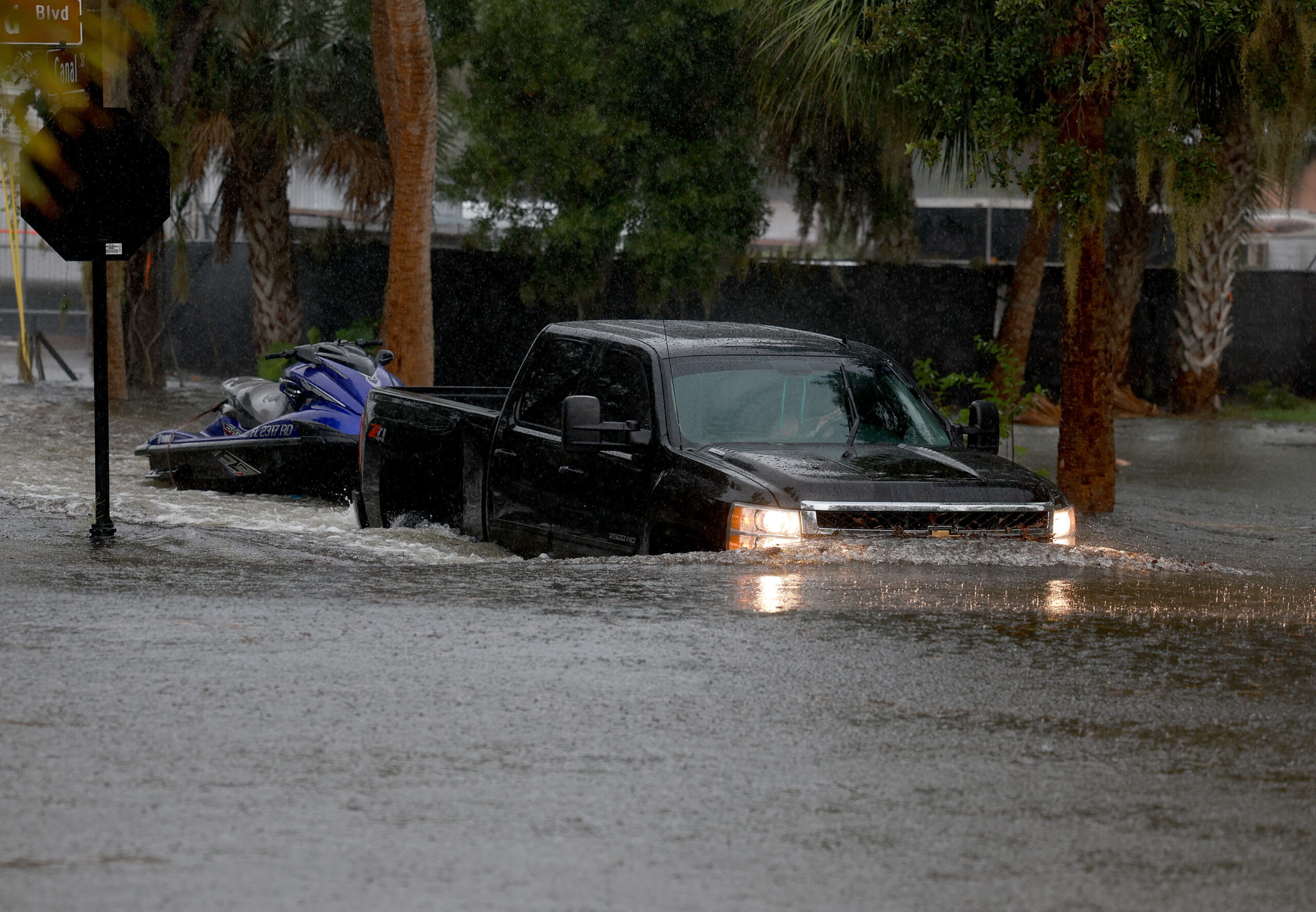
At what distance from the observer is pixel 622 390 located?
29.9 ft

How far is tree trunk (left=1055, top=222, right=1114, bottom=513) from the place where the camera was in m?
13.4

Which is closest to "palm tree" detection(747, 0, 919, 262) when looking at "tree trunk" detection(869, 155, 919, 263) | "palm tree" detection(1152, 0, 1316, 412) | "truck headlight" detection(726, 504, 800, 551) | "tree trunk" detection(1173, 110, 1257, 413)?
"tree trunk" detection(869, 155, 919, 263)

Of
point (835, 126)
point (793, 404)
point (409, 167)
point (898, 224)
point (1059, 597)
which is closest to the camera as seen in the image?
point (1059, 597)

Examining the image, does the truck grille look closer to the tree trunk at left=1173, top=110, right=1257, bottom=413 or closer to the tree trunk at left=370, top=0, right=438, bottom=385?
the tree trunk at left=370, top=0, right=438, bottom=385

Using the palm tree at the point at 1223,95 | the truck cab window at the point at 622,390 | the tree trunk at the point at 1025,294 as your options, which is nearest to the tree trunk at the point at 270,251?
the tree trunk at the point at 1025,294

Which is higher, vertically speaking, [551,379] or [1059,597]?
[551,379]

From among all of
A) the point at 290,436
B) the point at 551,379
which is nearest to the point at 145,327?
the point at 290,436

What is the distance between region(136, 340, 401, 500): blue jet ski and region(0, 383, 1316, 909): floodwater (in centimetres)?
437

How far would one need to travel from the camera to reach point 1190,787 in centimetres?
493

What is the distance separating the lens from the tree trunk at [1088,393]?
13438mm

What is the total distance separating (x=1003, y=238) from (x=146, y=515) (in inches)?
1123

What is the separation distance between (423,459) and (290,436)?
3.45 metres

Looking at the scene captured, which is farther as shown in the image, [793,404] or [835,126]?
[835,126]

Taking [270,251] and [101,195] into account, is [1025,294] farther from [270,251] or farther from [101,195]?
[101,195]
